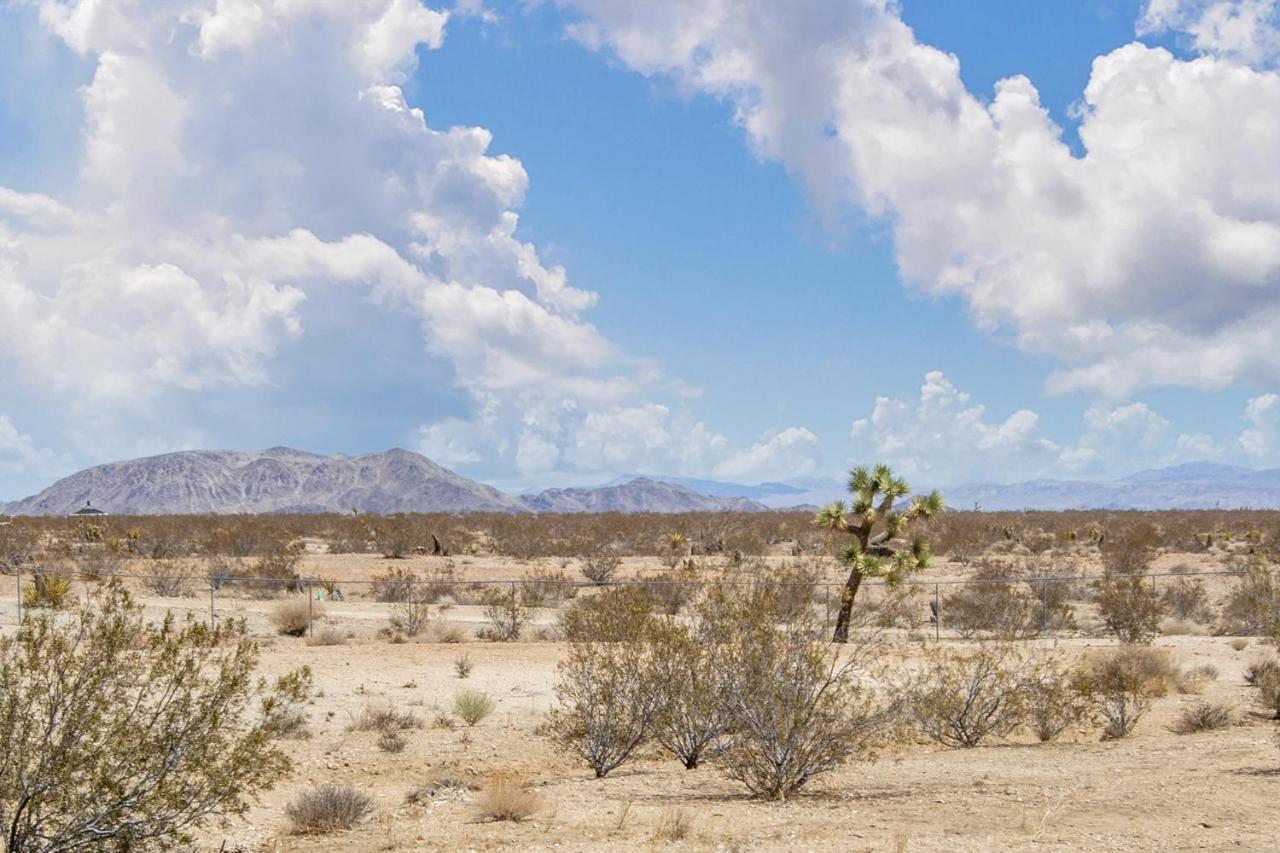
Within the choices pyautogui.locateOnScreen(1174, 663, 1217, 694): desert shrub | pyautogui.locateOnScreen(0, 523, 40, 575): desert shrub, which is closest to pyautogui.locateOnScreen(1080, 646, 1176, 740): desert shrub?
pyautogui.locateOnScreen(1174, 663, 1217, 694): desert shrub

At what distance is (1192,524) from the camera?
7212cm

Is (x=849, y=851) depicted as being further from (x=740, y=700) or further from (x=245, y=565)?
(x=245, y=565)

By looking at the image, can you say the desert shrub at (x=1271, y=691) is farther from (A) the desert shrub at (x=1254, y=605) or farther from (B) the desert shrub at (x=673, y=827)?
(B) the desert shrub at (x=673, y=827)

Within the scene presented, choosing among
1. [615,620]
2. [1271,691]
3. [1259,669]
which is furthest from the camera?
[1259,669]

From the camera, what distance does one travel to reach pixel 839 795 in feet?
40.7

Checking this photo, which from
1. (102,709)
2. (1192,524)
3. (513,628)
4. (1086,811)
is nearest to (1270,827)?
(1086,811)

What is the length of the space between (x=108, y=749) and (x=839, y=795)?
→ 24.1 ft

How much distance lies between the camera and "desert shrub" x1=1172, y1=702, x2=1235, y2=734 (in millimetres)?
17500

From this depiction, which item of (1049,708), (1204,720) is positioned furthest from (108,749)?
(1204,720)

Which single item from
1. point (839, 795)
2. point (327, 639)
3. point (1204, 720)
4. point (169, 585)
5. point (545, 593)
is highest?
point (169, 585)

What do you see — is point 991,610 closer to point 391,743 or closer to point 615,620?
point 615,620

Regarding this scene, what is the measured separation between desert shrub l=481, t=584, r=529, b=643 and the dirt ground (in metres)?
8.49

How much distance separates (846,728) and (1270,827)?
4070 mm

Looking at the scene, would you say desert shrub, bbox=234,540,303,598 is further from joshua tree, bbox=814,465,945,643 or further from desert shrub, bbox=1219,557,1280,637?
desert shrub, bbox=1219,557,1280,637
